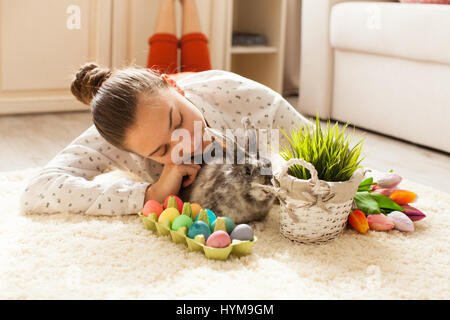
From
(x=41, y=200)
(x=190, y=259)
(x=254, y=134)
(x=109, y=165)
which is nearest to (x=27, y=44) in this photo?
(x=109, y=165)

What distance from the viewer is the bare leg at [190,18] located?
1.98 metres

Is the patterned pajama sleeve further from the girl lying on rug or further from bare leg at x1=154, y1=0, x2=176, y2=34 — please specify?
bare leg at x1=154, y1=0, x2=176, y2=34

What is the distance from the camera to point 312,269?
833 millimetres

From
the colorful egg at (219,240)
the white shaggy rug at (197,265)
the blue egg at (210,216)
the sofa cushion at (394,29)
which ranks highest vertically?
the sofa cushion at (394,29)

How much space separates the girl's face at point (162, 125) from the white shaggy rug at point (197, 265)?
0.15 m

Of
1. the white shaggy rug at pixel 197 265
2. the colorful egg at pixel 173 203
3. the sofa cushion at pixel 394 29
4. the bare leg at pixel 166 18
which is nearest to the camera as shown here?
the white shaggy rug at pixel 197 265

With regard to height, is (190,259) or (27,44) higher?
(27,44)

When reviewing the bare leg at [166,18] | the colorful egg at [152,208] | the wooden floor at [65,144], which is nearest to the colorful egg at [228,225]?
the colorful egg at [152,208]

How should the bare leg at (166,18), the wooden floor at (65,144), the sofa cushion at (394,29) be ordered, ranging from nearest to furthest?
the wooden floor at (65,144) < the sofa cushion at (394,29) < the bare leg at (166,18)

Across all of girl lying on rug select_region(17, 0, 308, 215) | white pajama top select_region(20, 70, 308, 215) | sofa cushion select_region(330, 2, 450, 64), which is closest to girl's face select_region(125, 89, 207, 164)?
girl lying on rug select_region(17, 0, 308, 215)

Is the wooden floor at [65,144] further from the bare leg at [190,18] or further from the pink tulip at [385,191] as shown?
the bare leg at [190,18]
